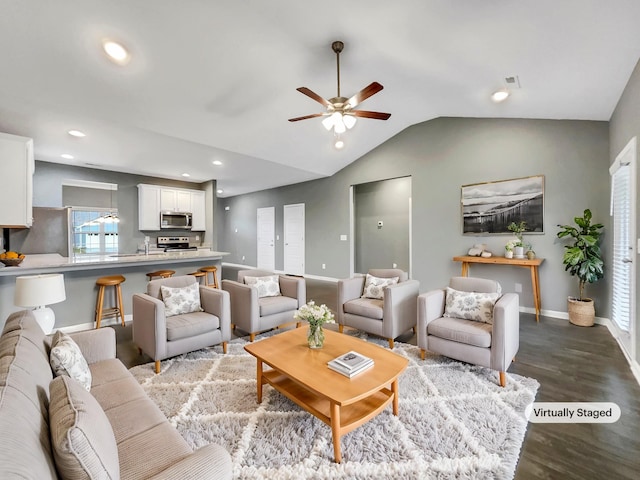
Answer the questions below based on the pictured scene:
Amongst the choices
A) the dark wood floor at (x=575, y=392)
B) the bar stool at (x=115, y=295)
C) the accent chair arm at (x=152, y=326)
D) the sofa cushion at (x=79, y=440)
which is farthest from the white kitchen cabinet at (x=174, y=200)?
the sofa cushion at (x=79, y=440)

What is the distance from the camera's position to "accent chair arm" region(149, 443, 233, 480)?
972 millimetres

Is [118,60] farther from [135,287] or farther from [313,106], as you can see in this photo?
[135,287]

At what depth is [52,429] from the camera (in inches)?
35.8

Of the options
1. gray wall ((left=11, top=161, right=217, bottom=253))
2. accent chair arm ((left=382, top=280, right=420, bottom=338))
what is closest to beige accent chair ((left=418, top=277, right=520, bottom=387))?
accent chair arm ((left=382, top=280, right=420, bottom=338))

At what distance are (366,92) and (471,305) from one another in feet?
7.27

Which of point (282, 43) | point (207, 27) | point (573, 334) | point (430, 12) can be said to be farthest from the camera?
point (573, 334)

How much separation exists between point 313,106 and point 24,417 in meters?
4.23

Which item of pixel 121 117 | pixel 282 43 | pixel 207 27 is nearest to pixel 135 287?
pixel 121 117

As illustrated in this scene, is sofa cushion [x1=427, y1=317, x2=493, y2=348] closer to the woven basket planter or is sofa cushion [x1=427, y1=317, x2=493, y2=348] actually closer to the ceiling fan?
the ceiling fan

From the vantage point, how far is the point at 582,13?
2.21 m

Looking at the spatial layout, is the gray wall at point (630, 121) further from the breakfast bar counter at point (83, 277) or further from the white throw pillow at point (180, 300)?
the breakfast bar counter at point (83, 277)

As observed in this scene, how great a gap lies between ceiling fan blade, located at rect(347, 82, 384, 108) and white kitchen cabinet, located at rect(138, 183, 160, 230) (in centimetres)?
514

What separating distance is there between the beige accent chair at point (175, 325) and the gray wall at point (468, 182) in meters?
3.93

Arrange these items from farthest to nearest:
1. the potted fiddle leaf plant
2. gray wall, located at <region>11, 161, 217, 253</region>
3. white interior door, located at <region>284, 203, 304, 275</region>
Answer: white interior door, located at <region>284, 203, 304, 275</region> < gray wall, located at <region>11, 161, 217, 253</region> < the potted fiddle leaf plant
